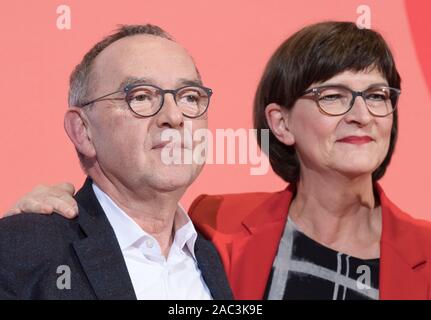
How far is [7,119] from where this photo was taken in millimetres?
2152

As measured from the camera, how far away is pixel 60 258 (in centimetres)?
150

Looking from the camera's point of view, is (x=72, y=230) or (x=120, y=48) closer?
(x=72, y=230)

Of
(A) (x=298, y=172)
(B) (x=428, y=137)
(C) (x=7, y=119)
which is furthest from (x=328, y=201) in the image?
(C) (x=7, y=119)

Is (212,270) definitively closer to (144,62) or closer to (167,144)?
(167,144)

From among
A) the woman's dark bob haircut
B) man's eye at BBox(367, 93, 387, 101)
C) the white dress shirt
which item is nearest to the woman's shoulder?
the woman's dark bob haircut

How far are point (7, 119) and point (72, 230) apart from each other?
2.30 feet

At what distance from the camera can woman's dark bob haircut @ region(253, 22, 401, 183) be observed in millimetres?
1833

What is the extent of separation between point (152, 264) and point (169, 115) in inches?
13.0

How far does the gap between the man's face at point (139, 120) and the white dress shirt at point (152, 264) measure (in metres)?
0.08

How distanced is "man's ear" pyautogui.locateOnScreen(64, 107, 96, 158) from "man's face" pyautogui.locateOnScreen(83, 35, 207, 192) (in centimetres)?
2

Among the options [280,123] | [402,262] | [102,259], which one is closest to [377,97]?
[280,123]

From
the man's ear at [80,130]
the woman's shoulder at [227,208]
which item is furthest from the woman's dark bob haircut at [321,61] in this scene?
the man's ear at [80,130]

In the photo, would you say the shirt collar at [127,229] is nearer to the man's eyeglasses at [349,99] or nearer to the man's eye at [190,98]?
the man's eye at [190,98]

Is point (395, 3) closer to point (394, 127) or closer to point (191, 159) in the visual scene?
point (394, 127)
